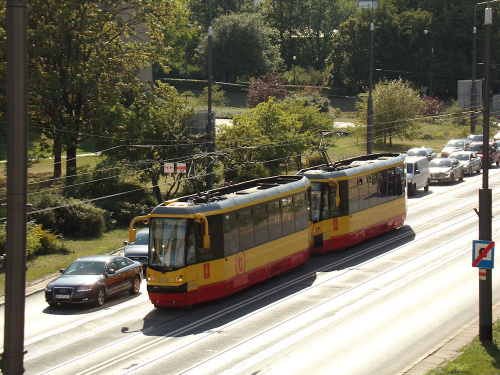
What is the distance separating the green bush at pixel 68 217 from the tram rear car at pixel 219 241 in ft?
35.8

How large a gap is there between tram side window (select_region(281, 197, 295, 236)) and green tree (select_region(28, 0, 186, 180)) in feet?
57.5

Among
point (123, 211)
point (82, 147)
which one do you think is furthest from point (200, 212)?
point (82, 147)

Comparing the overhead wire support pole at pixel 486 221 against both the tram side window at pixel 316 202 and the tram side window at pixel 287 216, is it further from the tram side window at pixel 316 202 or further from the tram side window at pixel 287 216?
the tram side window at pixel 316 202

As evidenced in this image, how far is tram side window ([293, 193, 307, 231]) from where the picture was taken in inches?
948

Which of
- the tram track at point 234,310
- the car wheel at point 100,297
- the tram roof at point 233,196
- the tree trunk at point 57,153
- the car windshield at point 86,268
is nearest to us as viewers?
the tram track at point 234,310

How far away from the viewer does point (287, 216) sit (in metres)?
23.5

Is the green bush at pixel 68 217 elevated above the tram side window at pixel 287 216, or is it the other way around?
the tram side window at pixel 287 216

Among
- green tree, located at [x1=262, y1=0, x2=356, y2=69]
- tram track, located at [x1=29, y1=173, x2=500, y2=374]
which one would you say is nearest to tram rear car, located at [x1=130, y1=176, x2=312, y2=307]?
tram track, located at [x1=29, y1=173, x2=500, y2=374]

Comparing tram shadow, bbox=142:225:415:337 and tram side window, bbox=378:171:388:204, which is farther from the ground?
tram side window, bbox=378:171:388:204

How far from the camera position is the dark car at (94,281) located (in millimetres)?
20625

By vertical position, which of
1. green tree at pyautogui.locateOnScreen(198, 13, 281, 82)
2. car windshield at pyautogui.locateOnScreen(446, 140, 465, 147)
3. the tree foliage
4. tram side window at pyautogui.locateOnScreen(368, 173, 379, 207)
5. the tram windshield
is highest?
green tree at pyautogui.locateOnScreen(198, 13, 281, 82)

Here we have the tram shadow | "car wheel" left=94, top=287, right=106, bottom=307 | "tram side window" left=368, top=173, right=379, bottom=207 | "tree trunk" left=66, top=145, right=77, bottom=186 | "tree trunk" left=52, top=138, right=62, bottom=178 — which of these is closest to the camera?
the tram shadow

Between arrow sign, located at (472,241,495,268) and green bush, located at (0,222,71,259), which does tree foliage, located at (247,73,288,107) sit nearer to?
green bush, located at (0,222,71,259)

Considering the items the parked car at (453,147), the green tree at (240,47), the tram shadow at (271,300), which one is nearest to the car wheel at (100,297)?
the tram shadow at (271,300)
